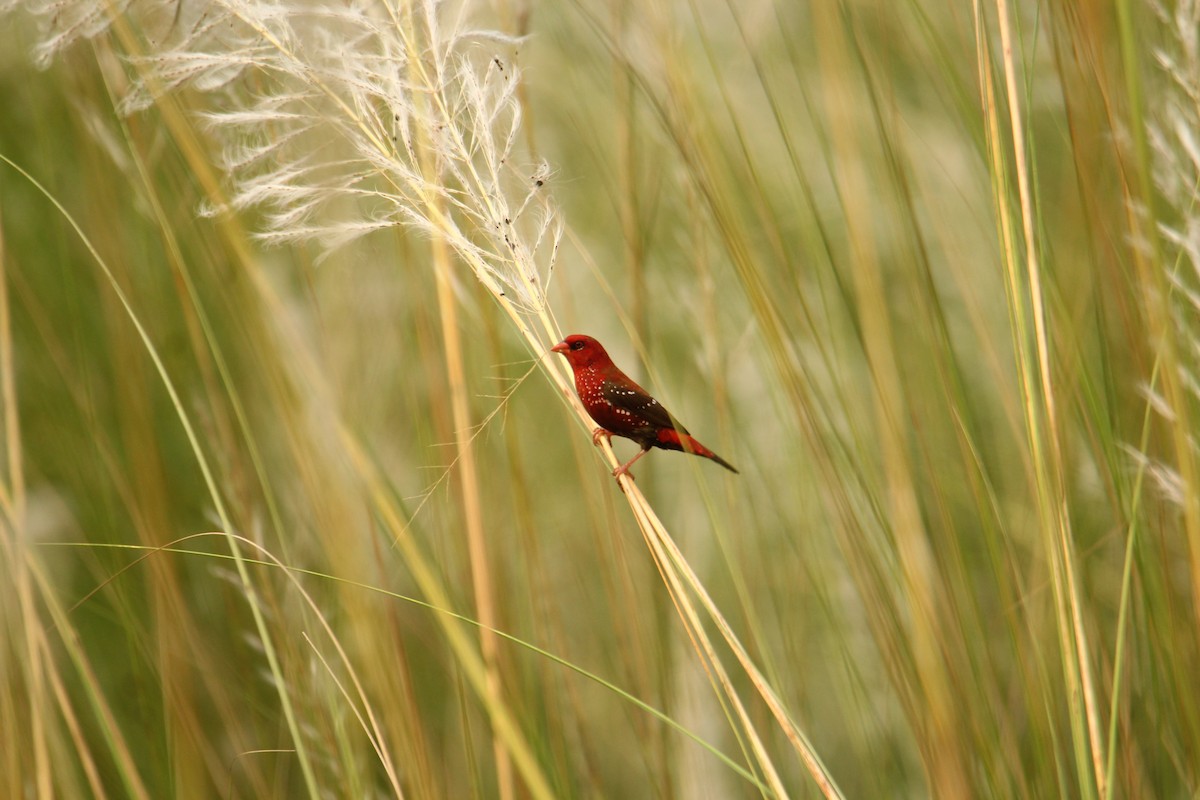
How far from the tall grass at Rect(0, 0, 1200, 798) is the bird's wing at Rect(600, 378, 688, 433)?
132mm

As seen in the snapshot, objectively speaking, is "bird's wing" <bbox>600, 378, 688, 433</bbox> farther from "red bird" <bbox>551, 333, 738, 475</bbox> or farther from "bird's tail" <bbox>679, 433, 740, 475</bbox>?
"bird's tail" <bbox>679, 433, 740, 475</bbox>

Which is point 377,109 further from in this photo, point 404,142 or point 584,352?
point 584,352

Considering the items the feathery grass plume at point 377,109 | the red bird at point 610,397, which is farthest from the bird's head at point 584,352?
the feathery grass plume at point 377,109

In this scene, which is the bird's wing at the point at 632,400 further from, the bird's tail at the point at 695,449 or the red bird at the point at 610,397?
the bird's tail at the point at 695,449

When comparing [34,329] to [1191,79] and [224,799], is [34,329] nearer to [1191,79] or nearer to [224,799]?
[224,799]

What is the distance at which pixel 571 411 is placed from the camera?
1219mm

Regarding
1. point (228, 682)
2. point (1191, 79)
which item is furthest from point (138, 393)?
point (1191, 79)

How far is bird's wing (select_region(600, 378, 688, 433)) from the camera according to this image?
4.61 feet

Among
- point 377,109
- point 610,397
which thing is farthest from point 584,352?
point 377,109

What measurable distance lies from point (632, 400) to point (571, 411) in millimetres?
212

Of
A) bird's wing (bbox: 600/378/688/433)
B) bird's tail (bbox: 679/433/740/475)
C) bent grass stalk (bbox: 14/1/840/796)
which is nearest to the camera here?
bent grass stalk (bbox: 14/1/840/796)

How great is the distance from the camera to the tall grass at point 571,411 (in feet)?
3.58

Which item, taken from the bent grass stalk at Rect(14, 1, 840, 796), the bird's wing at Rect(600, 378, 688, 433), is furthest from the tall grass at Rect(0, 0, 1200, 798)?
the bird's wing at Rect(600, 378, 688, 433)

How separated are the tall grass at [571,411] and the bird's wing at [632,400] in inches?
5.2
